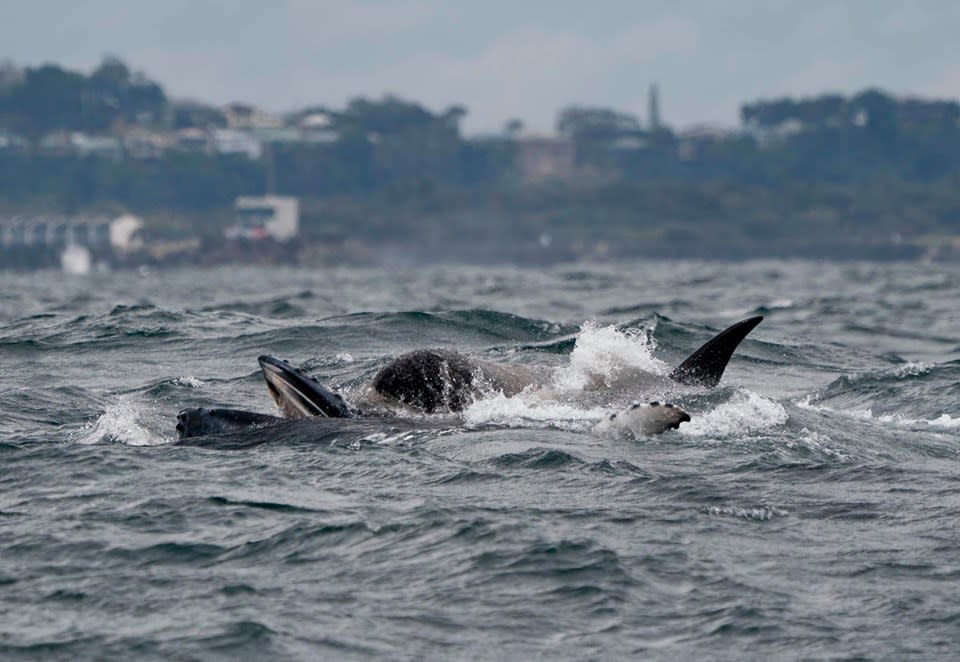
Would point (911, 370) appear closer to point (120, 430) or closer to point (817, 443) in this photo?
point (817, 443)

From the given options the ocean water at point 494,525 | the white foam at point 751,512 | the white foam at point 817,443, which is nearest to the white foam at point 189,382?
the ocean water at point 494,525

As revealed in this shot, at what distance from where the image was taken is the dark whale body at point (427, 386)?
54.4ft

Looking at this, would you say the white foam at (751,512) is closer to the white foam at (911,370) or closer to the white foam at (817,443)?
the white foam at (817,443)

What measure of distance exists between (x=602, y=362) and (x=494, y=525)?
688 centimetres

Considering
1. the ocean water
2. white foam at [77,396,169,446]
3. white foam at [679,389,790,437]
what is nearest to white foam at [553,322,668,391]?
the ocean water

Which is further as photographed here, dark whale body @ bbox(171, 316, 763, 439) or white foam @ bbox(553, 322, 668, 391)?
white foam @ bbox(553, 322, 668, 391)

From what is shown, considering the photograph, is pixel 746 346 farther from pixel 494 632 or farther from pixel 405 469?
pixel 494 632

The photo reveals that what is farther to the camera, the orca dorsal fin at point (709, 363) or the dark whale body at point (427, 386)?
the orca dorsal fin at point (709, 363)

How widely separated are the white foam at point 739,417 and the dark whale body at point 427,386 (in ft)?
1.69

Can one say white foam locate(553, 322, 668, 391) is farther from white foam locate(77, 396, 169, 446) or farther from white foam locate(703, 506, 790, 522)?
white foam locate(703, 506, 790, 522)

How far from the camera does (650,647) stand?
11.2 m

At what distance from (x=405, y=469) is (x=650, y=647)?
15.3 feet

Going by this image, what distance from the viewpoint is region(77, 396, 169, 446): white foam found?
16938 mm

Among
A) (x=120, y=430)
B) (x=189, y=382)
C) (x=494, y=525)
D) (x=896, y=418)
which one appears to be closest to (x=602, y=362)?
(x=896, y=418)
